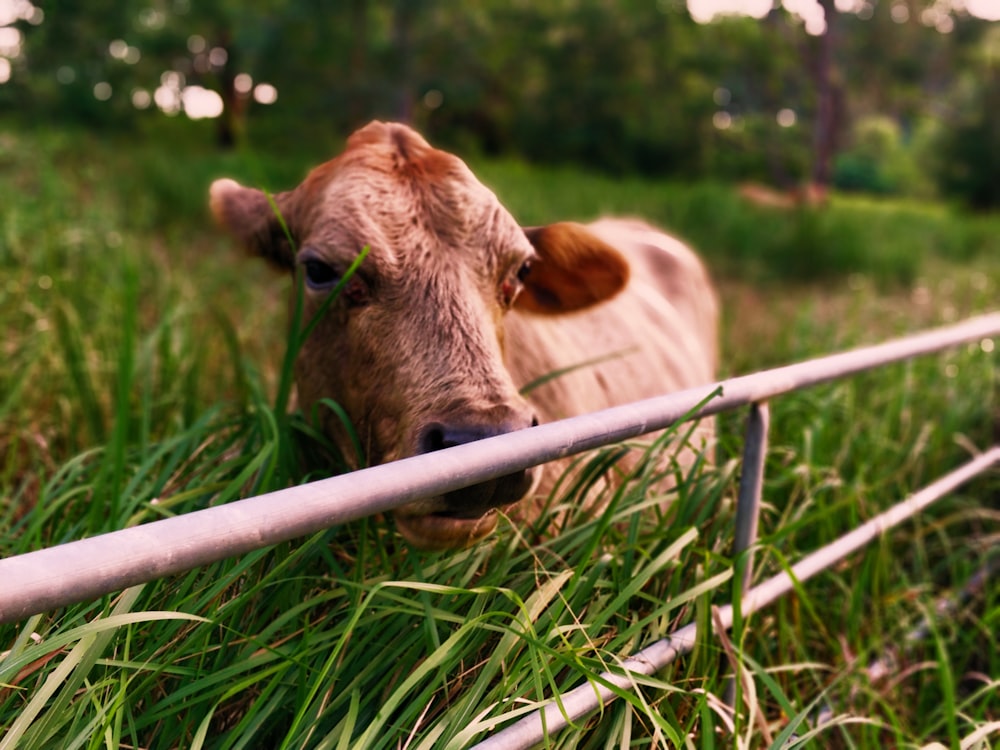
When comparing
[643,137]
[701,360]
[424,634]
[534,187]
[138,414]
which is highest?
[424,634]

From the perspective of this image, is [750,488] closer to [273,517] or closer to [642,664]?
[642,664]

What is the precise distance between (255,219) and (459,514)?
1222 millimetres

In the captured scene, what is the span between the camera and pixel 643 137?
23.5m

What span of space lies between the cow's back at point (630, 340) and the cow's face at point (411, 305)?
453 mm

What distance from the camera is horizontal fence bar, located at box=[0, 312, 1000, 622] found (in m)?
0.82

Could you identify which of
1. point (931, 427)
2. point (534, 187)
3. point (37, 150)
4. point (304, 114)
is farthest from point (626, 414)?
point (304, 114)

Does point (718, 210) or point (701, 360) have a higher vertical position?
point (701, 360)

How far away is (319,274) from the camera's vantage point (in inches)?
Answer: 79.5

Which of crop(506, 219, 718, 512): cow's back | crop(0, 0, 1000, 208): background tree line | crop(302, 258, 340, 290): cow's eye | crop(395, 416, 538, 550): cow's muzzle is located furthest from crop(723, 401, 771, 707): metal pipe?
crop(0, 0, 1000, 208): background tree line

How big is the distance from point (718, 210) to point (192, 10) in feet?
39.9

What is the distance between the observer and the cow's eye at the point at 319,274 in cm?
199

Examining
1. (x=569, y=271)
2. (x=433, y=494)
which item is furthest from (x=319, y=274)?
(x=433, y=494)

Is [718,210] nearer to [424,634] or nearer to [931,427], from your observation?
[931,427]

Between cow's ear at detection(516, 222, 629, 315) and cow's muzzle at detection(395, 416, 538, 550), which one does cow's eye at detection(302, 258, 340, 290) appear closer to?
cow's muzzle at detection(395, 416, 538, 550)
